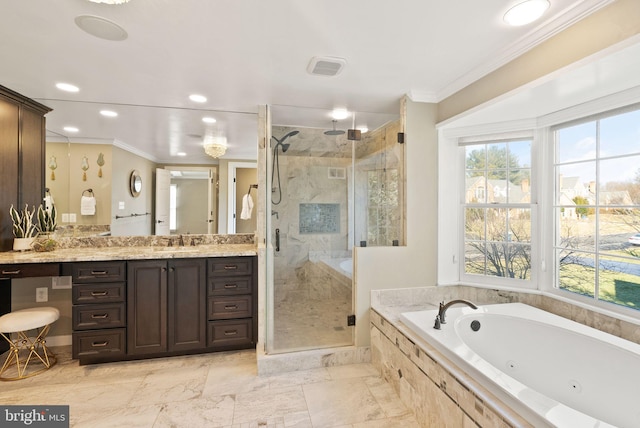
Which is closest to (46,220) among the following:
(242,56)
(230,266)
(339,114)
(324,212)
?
(230,266)

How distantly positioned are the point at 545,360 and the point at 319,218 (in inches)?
77.8

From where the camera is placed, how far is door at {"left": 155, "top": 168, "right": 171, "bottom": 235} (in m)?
3.07

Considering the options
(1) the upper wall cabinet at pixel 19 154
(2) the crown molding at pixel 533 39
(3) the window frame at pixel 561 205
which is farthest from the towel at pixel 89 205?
(3) the window frame at pixel 561 205

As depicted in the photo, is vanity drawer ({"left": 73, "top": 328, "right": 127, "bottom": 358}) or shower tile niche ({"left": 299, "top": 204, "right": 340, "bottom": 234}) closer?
vanity drawer ({"left": 73, "top": 328, "right": 127, "bottom": 358})

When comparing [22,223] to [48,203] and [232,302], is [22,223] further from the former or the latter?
[232,302]

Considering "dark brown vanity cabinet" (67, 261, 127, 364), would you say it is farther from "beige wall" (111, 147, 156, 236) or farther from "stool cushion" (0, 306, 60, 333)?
"beige wall" (111, 147, 156, 236)

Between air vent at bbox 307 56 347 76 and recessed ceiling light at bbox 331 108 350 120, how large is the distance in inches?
21.7

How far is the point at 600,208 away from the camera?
6.89 ft

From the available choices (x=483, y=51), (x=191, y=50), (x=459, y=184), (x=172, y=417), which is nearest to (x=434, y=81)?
(x=483, y=51)

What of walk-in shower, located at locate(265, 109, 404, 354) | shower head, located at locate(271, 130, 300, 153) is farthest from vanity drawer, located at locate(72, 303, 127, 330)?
shower head, located at locate(271, 130, 300, 153)

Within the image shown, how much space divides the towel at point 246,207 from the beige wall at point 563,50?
214 cm

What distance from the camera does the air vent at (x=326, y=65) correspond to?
2.00 m

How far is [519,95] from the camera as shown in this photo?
1.95m

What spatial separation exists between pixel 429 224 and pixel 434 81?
1.21m
